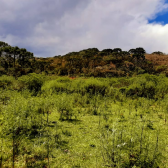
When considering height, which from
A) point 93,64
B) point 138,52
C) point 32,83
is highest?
point 138,52

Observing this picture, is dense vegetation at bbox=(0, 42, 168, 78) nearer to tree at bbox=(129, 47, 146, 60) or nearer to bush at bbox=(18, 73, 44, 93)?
tree at bbox=(129, 47, 146, 60)

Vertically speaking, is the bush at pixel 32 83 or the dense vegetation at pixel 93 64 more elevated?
the dense vegetation at pixel 93 64

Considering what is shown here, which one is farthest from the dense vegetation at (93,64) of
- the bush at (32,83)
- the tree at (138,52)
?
the bush at (32,83)

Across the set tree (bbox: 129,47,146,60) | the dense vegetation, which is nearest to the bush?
the dense vegetation

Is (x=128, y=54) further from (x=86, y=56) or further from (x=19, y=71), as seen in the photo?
(x=19, y=71)

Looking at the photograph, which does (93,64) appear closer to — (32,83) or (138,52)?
(138,52)

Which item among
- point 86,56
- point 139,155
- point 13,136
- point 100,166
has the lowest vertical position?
point 100,166

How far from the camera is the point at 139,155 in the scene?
3791 millimetres

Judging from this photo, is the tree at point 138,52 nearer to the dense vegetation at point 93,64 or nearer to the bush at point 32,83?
the dense vegetation at point 93,64

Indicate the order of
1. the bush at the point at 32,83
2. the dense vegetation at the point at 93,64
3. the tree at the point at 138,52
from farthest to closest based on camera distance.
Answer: the tree at the point at 138,52 → the dense vegetation at the point at 93,64 → the bush at the point at 32,83

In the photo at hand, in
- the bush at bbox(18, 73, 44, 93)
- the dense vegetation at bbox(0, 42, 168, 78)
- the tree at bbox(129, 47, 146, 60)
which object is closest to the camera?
the bush at bbox(18, 73, 44, 93)

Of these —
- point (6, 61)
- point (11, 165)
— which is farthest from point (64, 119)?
point (6, 61)

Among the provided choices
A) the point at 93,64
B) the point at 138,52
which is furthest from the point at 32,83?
the point at 138,52

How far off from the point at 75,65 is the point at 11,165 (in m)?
51.1
